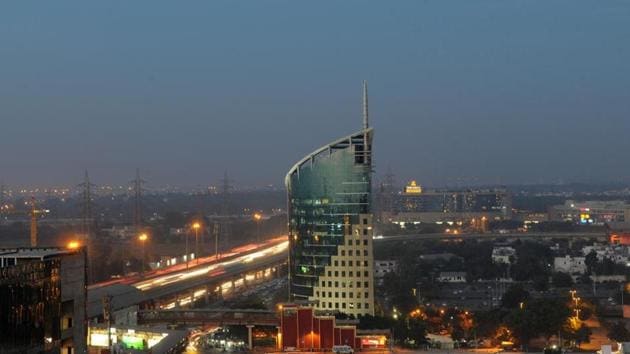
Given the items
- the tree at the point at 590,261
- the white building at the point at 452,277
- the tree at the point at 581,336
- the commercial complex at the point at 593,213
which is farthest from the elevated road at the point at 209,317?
the commercial complex at the point at 593,213

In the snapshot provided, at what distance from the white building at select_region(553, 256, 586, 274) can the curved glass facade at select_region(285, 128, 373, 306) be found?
19.7 m

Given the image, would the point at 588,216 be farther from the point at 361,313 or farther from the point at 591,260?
the point at 361,313

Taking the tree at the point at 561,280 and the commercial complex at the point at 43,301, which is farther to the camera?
the tree at the point at 561,280

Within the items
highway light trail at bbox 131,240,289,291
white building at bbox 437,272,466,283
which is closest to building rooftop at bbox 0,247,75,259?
highway light trail at bbox 131,240,289,291

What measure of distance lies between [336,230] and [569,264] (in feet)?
70.8

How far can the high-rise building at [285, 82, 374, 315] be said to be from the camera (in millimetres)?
23672

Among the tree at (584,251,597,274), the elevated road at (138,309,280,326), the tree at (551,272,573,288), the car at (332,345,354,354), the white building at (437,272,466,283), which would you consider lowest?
the white building at (437,272,466,283)

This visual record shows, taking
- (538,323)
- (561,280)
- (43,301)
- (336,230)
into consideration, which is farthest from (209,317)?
(561,280)

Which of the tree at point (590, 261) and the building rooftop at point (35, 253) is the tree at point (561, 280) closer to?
the tree at point (590, 261)

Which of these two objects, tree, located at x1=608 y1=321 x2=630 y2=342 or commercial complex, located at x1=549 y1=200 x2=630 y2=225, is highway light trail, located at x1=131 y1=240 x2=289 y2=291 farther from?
commercial complex, located at x1=549 y1=200 x2=630 y2=225

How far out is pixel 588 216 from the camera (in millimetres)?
78938

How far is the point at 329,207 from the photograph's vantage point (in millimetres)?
24297

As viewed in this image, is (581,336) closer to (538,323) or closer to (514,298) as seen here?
(538,323)

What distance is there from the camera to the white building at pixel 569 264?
4138 cm
